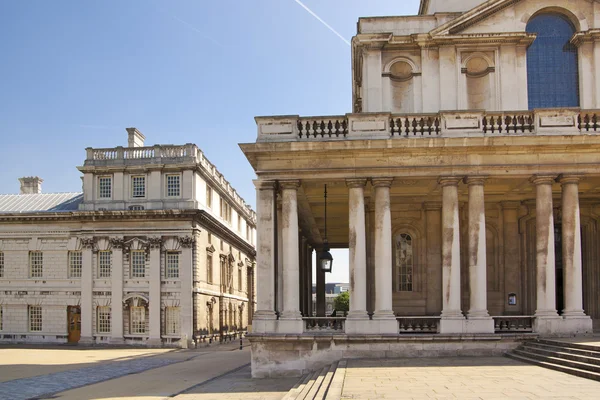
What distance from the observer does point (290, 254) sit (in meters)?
21.8

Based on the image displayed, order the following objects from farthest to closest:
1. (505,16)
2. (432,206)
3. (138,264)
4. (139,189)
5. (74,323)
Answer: (74,323), (139,189), (138,264), (432,206), (505,16)

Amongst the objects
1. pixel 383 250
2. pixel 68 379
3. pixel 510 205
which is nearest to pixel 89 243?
pixel 68 379

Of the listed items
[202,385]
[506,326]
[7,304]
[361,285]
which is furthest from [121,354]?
[506,326]

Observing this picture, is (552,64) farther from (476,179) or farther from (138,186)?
(138,186)

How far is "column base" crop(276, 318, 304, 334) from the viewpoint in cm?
2150

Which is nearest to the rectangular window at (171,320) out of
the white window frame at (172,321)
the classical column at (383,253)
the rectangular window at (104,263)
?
the white window frame at (172,321)

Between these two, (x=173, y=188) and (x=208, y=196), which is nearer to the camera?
(x=173, y=188)

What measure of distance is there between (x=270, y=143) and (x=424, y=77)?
792cm

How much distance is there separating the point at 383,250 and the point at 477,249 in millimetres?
2897

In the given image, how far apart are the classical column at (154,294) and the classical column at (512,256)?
26.2 meters

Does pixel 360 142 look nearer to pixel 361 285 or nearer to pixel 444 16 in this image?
pixel 361 285

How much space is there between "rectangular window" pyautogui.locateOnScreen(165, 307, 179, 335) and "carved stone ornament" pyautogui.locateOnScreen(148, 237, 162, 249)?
13.6ft

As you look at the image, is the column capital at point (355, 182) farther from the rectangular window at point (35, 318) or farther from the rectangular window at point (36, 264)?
the rectangular window at point (35, 318)

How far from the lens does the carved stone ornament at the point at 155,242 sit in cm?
4616
